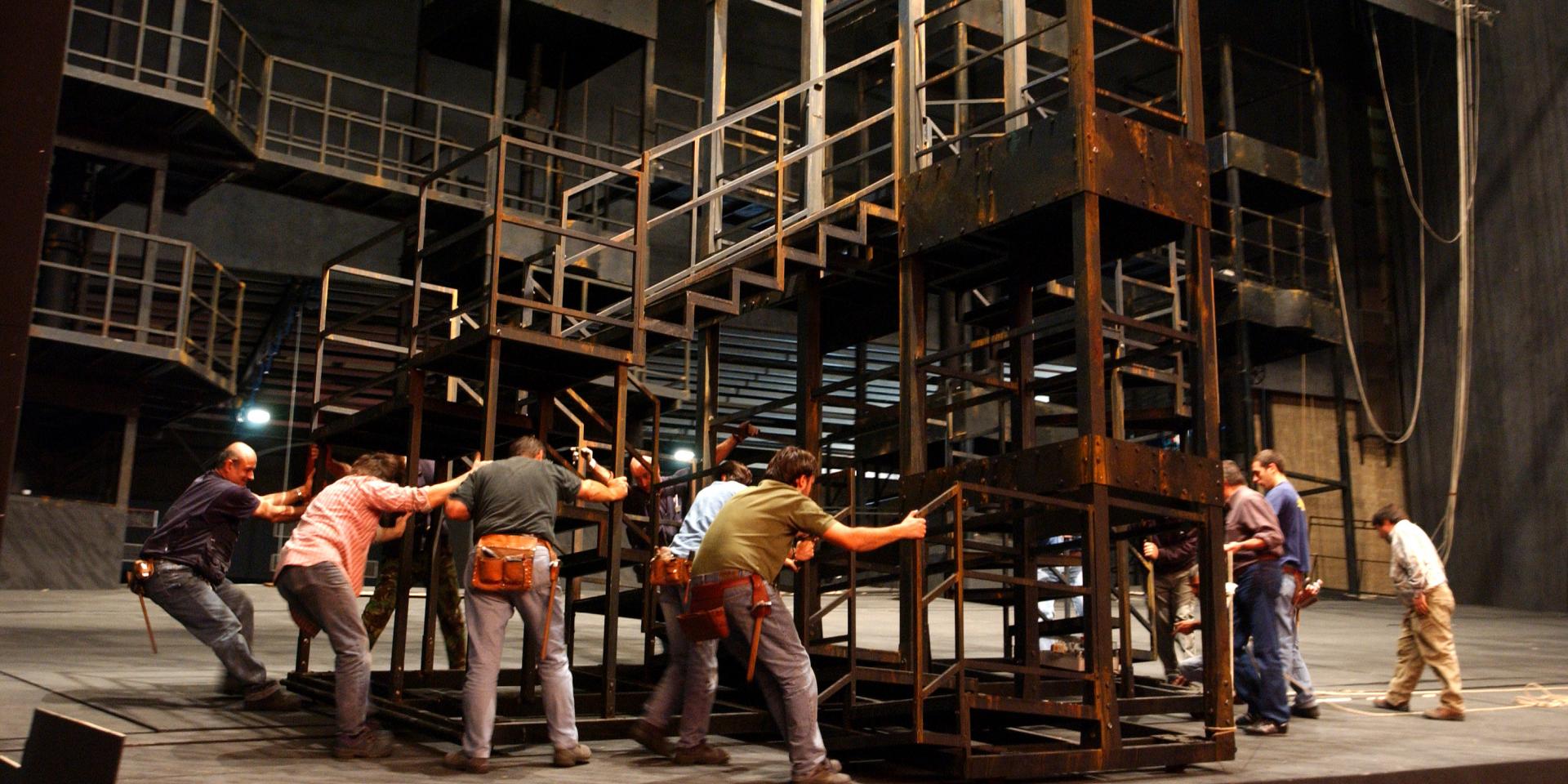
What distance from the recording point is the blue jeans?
9820mm

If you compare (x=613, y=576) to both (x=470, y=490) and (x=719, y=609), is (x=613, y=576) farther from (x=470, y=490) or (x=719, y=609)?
(x=719, y=609)

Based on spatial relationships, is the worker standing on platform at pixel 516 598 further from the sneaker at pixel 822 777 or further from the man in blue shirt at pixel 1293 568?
the man in blue shirt at pixel 1293 568

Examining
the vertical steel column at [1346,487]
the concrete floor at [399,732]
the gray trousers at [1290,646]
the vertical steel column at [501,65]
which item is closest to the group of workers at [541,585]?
the gray trousers at [1290,646]

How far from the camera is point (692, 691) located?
8.16 m

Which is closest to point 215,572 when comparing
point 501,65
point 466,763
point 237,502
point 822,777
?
point 237,502

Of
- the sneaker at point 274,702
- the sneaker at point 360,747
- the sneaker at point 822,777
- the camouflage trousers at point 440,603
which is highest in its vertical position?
the camouflage trousers at point 440,603

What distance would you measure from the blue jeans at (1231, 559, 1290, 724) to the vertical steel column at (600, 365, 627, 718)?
428 centimetres

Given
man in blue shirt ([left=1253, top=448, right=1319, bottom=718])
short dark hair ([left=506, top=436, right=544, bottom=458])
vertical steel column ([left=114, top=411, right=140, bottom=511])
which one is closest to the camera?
short dark hair ([left=506, top=436, right=544, bottom=458])

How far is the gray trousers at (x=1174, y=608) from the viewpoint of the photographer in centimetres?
1176

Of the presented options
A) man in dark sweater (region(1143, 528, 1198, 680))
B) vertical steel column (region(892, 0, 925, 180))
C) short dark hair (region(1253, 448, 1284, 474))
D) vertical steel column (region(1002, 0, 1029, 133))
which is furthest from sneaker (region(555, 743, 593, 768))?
vertical steel column (region(1002, 0, 1029, 133))

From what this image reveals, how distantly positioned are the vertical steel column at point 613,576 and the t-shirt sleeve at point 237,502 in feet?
8.01

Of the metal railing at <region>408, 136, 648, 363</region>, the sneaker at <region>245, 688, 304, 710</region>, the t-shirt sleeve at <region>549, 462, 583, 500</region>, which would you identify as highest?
the metal railing at <region>408, 136, 648, 363</region>

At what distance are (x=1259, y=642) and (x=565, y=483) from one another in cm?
Answer: 506

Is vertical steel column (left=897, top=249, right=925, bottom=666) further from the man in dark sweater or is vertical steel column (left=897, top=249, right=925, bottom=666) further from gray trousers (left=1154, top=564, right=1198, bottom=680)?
gray trousers (left=1154, top=564, right=1198, bottom=680)
